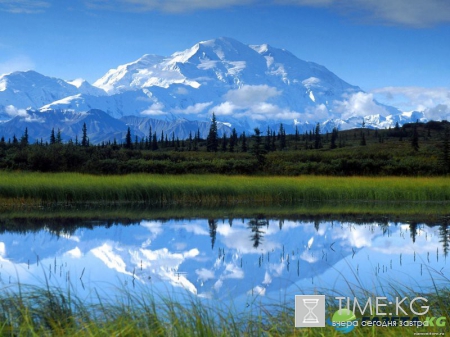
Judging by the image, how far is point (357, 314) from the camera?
8.28m

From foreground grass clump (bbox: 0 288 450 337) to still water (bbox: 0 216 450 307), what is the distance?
792 millimetres

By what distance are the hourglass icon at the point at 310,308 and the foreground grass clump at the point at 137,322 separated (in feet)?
0.46

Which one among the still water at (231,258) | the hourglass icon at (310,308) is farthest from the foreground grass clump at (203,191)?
the hourglass icon at (310,308)

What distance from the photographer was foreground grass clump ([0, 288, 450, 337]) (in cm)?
689

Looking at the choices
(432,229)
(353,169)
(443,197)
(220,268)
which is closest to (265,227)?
(432,229)

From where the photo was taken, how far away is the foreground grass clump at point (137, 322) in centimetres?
689

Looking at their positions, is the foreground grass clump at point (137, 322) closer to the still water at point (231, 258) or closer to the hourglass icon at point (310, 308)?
the hourglass icon at point (310, 308)

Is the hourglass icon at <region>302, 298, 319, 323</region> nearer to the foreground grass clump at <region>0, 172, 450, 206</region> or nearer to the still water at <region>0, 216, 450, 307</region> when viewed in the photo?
the still water at <region>0, 216, 450, 307</region>

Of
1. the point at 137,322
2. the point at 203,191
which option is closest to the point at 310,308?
the point at 137,322

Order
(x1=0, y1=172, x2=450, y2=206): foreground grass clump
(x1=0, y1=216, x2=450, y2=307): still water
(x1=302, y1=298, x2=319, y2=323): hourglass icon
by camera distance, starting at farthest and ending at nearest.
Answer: (x1=0, y1=172, x2=450, y2=206): foreground grass clump, (x1=0, y1=216, x2=450, y2=307): still water, (x1=302, y1=298, x2=319, y2=323): hourglass icon

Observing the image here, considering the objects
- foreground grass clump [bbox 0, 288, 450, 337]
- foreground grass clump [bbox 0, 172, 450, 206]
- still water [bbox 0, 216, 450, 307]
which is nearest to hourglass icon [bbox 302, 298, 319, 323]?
foreground grass clump [bbox 0, 288, 450, 337]

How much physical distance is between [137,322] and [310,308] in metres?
2.17

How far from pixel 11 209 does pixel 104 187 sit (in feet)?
16.6

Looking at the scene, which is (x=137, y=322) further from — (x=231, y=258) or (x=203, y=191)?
(x=203, y=191)
